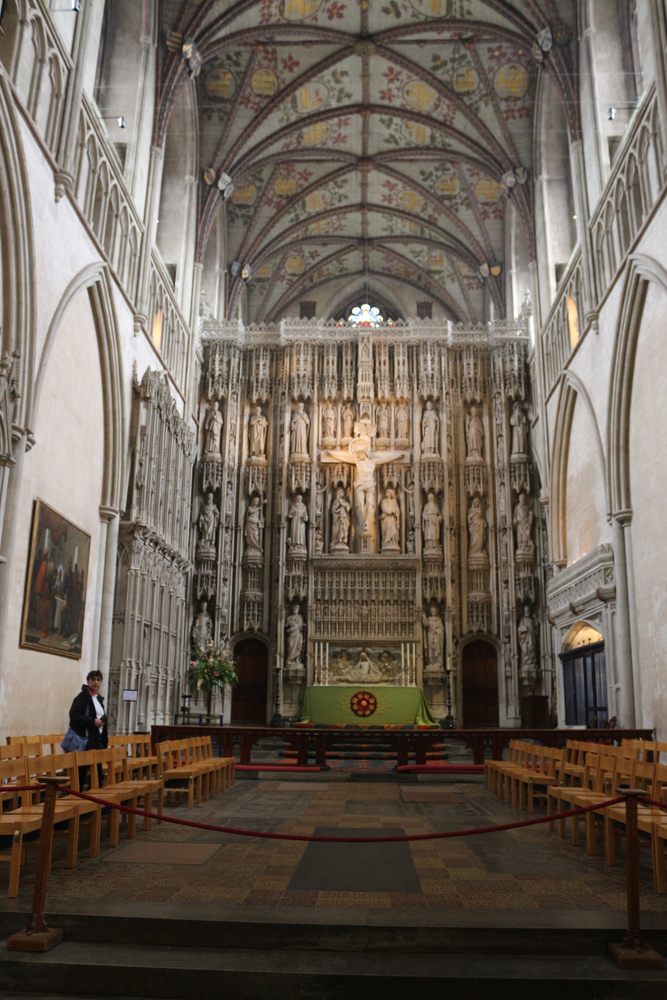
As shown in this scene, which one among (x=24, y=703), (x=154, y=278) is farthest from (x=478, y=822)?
(x=154, y=278)

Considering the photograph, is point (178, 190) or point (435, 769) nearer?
point (435, 769)

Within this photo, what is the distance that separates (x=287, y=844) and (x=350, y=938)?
2.80 metres

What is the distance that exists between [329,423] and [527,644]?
9065 millimetres

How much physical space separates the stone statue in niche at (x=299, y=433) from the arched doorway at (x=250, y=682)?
597cm

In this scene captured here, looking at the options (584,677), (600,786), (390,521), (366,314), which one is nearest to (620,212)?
(584,677)

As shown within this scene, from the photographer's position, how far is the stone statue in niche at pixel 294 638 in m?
24.0

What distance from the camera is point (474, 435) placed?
84.9 feet

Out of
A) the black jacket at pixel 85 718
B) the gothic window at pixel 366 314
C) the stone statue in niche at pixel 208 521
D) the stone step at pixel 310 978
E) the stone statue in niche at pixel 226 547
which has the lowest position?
the stone step at pixel 310 978

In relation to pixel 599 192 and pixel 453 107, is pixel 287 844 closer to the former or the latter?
pixel 599 192

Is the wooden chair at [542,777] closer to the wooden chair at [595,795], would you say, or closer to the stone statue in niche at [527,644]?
the wooden chair at [595,795]

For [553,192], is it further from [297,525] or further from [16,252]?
[16,252]

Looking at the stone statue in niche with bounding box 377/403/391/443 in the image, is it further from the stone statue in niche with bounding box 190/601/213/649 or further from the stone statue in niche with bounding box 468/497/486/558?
the stone statue in niche with bounding box 190/601/213/649

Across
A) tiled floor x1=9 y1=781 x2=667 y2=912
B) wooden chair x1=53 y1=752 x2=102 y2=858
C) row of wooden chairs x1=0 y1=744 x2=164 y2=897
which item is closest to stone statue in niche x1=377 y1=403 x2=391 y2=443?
tiled floor x1=9 y1=781 x2=667 y2=912

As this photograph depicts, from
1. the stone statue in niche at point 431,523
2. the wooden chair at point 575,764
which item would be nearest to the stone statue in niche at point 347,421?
the stone statue in niche at point 431,523
